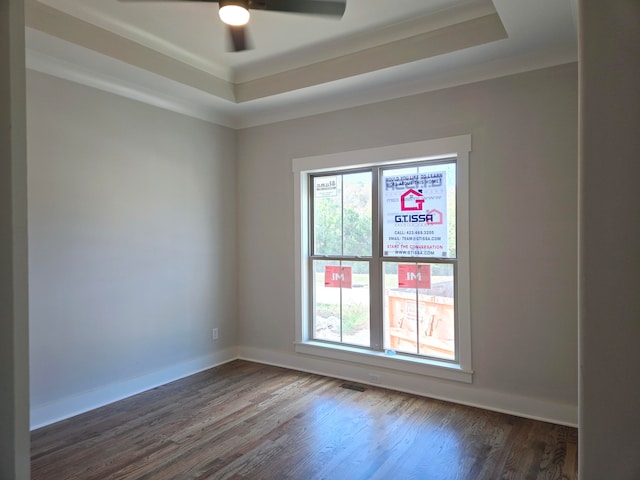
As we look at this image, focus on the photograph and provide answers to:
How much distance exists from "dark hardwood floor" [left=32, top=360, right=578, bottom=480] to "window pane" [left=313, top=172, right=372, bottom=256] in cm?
140

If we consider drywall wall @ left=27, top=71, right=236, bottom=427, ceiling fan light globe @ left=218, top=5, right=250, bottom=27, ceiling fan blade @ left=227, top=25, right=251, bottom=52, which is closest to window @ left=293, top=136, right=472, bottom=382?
drywall wall @ left=27, top=71, right=236, bottom=427

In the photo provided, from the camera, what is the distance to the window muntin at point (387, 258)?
3.62 metres

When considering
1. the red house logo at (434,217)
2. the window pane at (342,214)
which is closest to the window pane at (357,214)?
the window pane at (342,214)

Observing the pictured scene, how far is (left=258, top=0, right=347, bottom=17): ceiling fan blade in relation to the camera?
208 cm

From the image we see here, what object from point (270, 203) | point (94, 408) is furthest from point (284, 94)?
point (94, 408)

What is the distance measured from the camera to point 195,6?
2.79 meters

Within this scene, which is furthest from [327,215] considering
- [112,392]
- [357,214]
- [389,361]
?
[112,392]

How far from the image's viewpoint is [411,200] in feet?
12.4

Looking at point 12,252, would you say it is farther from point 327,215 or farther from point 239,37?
point 327,215

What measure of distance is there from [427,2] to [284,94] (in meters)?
1.54

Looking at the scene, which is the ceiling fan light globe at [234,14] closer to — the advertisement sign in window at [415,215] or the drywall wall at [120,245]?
the drywall wall at [120,245]

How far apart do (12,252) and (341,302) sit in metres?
3.21

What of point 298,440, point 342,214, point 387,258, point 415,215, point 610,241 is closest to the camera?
point 610,241

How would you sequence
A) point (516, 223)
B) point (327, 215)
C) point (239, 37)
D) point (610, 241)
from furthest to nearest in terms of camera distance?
point (327, 215)
point (516, 223)
point (239, 37)
point (610, 241)
